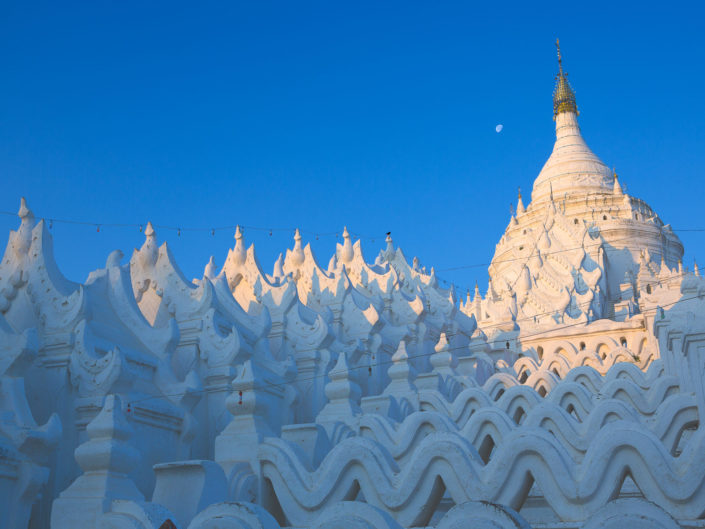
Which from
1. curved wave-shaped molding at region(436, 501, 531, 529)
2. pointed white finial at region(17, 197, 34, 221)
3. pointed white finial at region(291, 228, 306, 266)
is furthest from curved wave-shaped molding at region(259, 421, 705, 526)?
pointed white finial at region(291, 228, 306, 266)

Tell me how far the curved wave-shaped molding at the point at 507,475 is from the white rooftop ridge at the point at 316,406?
0.02 metres

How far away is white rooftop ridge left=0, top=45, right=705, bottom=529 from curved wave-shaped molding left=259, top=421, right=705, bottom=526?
0.07 feet

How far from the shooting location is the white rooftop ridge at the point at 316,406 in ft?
25.5

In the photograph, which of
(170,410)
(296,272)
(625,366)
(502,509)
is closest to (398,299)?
(296,272)

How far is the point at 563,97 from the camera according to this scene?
57.3 meters

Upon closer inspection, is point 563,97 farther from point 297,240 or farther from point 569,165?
point 297,240

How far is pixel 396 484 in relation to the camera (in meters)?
8.58

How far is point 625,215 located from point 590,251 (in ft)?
20.6

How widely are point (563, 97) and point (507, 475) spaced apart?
53182 millimetres

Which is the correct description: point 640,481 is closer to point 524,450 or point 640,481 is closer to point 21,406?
point 524,450

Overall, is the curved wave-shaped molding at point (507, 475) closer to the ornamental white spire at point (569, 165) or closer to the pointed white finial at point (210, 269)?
the pointed white finial at point (210, 269)

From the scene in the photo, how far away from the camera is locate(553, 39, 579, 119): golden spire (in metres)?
56.8

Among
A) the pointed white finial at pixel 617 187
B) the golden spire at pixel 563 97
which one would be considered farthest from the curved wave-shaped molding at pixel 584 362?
the golden spire at pixel 563 97

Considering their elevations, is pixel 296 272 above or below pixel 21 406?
above
